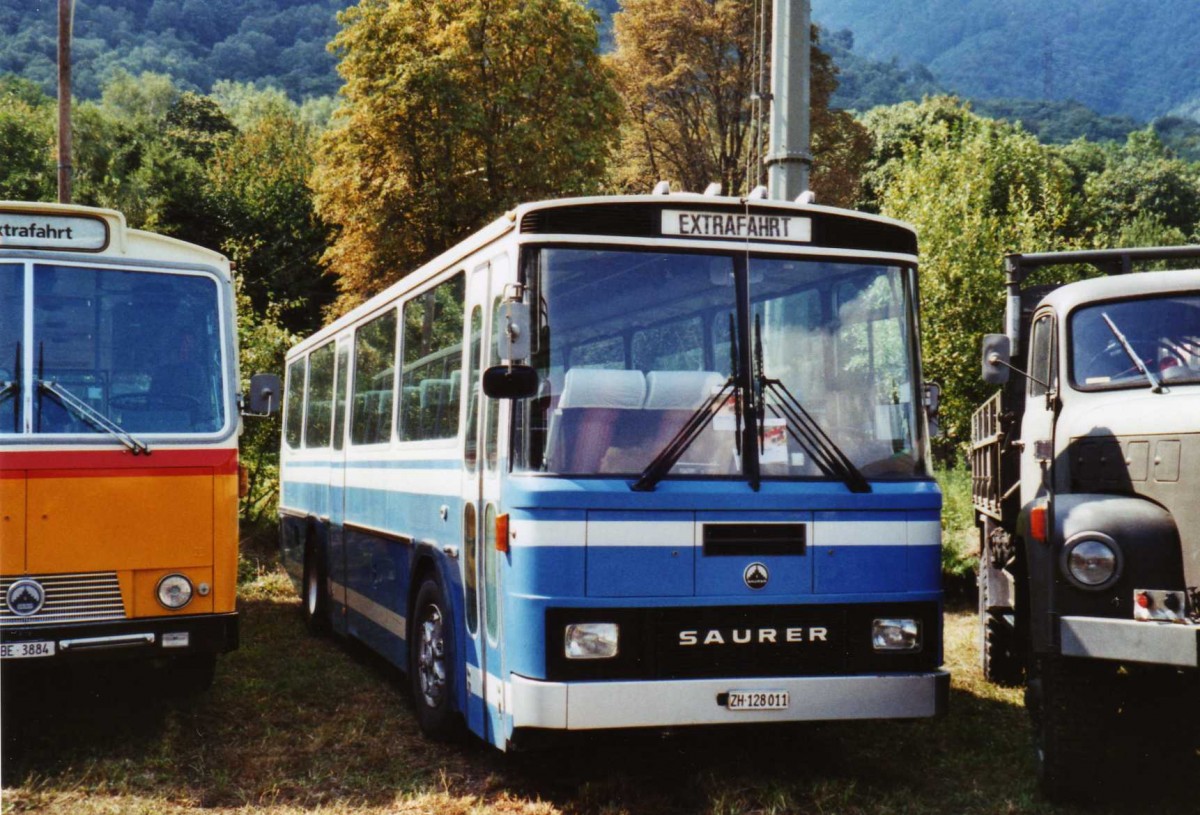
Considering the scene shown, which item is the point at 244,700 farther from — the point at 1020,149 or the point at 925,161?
the point at 1020,149

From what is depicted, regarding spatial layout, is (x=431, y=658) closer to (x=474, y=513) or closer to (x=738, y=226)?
(x=474, y=513)

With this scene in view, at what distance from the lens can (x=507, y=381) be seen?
636cm

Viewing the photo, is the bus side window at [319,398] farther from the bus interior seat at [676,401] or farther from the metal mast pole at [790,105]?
the bus interior seat at [676,401]

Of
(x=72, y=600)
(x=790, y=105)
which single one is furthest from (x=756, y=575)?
(x=790, y=105)

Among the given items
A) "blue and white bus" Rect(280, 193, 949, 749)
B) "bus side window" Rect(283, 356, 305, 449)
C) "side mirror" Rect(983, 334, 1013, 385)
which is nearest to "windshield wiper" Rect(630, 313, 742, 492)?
"blue and white bus" Rect(280, 193, 949, 749)

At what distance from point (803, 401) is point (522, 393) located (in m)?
1.48

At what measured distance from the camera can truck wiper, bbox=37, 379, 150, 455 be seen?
795cm

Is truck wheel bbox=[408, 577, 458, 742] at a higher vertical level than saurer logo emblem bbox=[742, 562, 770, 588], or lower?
lower

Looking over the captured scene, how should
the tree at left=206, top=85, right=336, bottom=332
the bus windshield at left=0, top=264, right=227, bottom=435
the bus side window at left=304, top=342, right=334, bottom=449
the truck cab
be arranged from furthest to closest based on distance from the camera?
the tree at left=206, top=85, right=336, bottom=332
the bus side window at left=304, top=342, right=334, bottom=449
the bus windshield at left=0, top=264, right=227, bottom=435
the truck cab

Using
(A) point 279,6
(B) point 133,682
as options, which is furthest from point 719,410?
(A) point 279,6

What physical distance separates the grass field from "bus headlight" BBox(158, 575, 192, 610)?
861 mm

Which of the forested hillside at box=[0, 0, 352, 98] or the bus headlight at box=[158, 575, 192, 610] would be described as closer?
the bus headlight at box=[158, 575, 192, 610]

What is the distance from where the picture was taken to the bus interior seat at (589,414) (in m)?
6.52

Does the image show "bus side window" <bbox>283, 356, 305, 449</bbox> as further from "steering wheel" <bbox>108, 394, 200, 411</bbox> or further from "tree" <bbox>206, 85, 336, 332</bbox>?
"tree" <bbox>206, 85, 336, 332</bbox>
